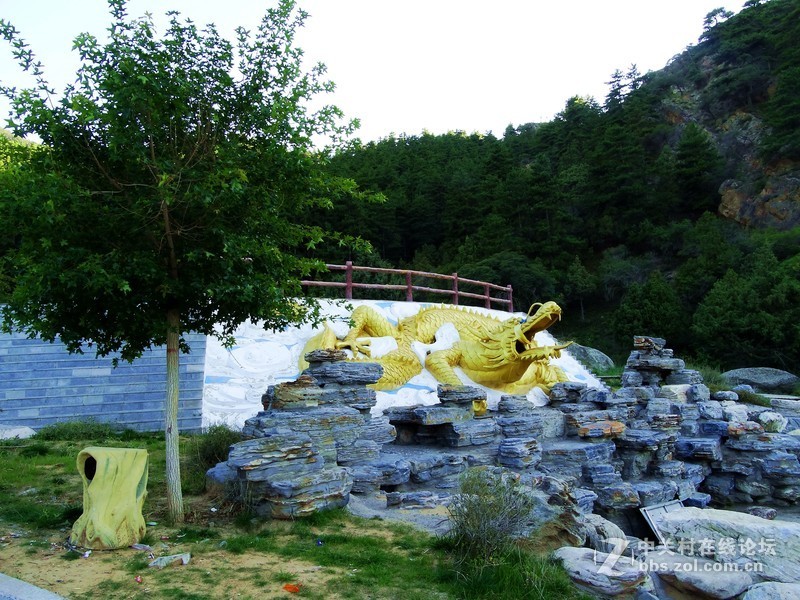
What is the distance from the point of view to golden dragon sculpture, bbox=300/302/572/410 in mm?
10742

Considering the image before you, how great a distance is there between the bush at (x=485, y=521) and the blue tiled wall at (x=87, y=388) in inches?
252

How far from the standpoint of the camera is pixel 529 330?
34.1 ft

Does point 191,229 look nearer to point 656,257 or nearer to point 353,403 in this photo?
point 353,403

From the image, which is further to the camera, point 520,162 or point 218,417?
point 520,162

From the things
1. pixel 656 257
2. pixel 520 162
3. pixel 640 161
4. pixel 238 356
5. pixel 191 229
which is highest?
pixel 520 162

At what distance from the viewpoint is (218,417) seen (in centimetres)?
973

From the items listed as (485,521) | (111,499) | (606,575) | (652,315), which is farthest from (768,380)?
(111,499)

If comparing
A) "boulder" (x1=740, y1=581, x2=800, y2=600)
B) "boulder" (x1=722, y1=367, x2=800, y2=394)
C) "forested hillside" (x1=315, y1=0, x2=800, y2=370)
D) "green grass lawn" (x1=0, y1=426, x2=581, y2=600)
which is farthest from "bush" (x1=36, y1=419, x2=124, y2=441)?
"forested hillside" (x1=315, y1=0, x2=800, y2=370)

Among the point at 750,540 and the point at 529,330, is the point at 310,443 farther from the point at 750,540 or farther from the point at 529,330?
the point at 529,330

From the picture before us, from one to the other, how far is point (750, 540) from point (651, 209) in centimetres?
2761

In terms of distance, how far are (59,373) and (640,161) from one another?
92.7 ft

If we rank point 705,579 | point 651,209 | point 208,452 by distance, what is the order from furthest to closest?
point 651,209 → point 208,452 → point 705,579

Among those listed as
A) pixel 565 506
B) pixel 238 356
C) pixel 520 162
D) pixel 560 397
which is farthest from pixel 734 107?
pixel 565 506

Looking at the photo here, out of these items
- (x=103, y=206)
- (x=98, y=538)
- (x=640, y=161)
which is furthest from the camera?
(x=640, y=161)
